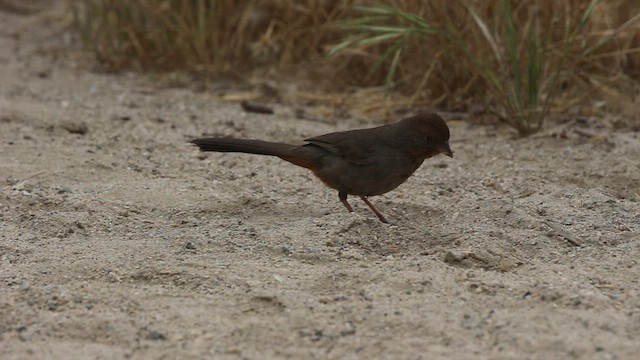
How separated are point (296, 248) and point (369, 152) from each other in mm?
638

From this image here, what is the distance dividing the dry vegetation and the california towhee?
1308 mm

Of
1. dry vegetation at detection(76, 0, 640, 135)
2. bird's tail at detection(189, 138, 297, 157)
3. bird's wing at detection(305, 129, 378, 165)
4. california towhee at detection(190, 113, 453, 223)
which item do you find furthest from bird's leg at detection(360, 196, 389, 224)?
dry vegetation at detection(76, 0, 640, 135)

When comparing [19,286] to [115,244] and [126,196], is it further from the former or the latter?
[126,196]

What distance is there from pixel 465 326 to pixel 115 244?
1599 mm

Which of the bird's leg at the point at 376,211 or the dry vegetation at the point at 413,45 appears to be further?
the dry vegetation at the point at 413,45

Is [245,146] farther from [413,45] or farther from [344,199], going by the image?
[413,45]

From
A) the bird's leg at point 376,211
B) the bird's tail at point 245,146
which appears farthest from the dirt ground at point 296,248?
the bird's tail at point 245,146

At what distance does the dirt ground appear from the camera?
335 centimetres

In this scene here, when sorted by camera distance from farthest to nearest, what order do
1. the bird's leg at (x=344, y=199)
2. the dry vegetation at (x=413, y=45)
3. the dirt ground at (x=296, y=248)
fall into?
the dry vegetation at (x=413, y=45)
the bird's leg at (x=344, y=199)
the dirt ground at (x=296, y=248)

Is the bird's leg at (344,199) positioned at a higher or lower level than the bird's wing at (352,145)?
lower

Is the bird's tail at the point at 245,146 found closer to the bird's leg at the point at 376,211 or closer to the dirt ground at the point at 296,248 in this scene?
the dirt ground at the point at 296,248

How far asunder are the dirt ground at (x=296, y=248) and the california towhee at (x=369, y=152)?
19 cm

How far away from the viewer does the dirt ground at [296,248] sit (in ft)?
11.0

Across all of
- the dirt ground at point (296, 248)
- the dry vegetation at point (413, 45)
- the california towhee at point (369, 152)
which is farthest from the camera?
the dry vegetation at point (413, 45)
